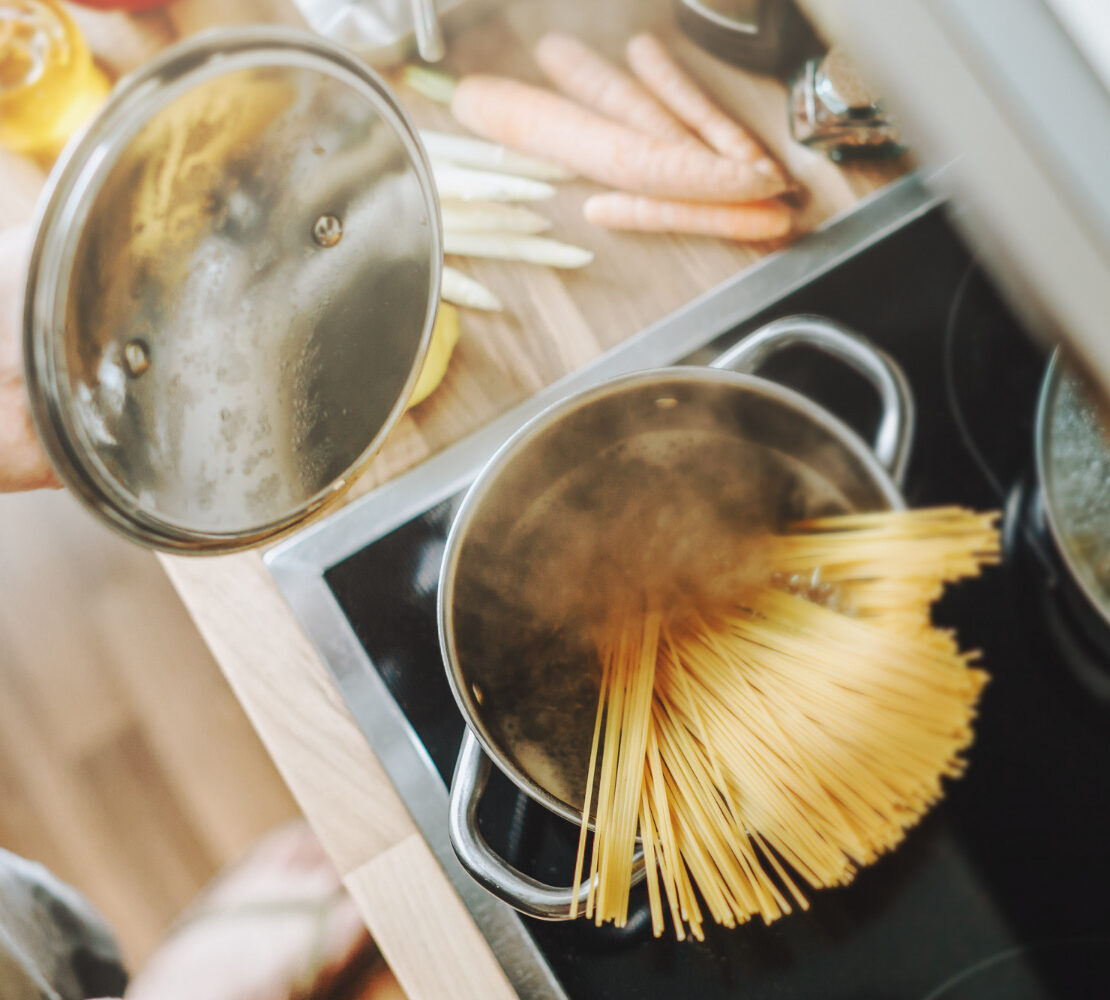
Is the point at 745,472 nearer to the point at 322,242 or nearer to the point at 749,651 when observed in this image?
the point at 749,651

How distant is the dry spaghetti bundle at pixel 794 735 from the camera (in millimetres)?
428

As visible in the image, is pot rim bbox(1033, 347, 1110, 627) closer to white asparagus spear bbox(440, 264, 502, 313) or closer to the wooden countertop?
the wooden countertop

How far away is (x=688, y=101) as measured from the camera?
614 millimetres

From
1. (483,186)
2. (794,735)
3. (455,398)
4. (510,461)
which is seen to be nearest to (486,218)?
(483,186)

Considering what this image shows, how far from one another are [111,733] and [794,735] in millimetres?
737

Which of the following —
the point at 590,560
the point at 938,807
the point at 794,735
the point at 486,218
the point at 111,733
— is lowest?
the point at 938,807

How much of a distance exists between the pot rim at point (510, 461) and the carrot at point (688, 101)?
0.26 meters

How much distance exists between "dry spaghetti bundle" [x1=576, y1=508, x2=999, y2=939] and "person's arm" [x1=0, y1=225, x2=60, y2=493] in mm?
365

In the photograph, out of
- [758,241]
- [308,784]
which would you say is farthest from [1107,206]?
[308,784]

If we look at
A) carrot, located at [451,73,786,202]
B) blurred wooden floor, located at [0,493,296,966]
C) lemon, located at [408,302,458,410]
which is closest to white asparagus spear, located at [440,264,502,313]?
lemon, located at [408,302,458,410]

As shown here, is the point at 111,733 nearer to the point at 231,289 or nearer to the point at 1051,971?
the point at 231,289

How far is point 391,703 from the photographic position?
532 millimetres

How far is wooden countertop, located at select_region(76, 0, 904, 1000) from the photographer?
53cm

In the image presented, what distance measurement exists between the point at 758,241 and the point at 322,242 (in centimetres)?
35
